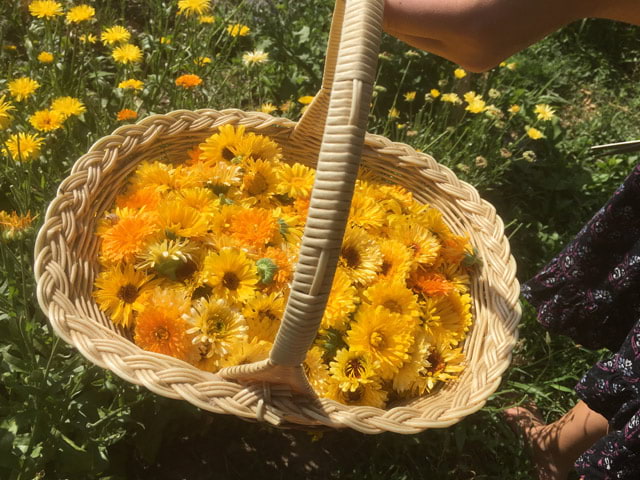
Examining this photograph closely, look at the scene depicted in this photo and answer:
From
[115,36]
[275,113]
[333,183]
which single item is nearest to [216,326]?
[333,183]

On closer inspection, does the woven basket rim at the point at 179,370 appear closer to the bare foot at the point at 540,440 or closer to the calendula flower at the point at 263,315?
the calendula flower at the point at 263,315

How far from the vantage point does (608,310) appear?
1217 mm

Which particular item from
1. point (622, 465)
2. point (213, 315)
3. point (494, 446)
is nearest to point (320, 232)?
point (213, 315)

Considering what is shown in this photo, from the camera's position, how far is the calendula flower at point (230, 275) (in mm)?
1049

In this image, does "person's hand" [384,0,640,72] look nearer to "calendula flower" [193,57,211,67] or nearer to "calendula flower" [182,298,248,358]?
"calendula flower" [182,298,248,358]

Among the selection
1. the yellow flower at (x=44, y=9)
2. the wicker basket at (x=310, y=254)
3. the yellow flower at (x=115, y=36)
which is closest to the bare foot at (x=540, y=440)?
the wicker basket at (x=310, y=254)

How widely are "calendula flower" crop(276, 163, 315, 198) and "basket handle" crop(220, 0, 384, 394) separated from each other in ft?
1.64

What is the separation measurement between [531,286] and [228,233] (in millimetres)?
734

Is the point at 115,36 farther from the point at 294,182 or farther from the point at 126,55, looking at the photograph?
the point at 294,182

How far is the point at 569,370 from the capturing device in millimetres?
1658

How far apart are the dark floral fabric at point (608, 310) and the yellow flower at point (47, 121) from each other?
3.81ft

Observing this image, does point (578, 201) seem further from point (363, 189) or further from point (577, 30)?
point (577, 30)

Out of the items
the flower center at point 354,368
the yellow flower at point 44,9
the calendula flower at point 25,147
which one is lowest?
the flower center at point 354,368

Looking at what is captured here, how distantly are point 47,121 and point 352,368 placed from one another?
878mm
